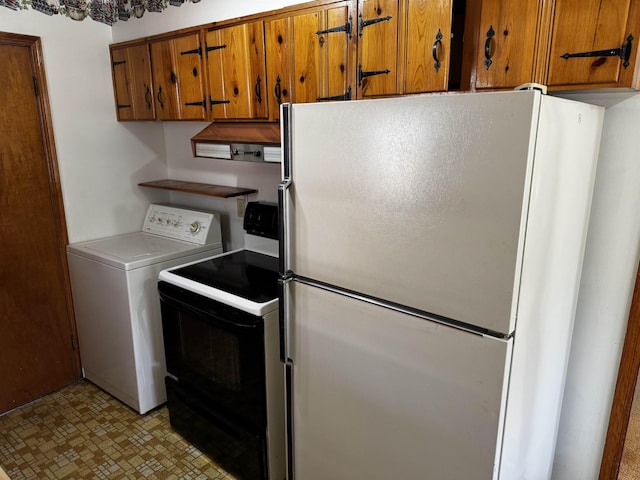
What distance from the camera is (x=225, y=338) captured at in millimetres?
2021

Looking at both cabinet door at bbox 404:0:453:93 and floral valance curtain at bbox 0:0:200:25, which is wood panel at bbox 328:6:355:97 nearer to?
cabinet door at bbox 404:0:453:93

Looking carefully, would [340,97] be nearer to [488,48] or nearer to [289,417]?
[488,48]

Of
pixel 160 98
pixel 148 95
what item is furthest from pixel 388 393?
pixel 148 95

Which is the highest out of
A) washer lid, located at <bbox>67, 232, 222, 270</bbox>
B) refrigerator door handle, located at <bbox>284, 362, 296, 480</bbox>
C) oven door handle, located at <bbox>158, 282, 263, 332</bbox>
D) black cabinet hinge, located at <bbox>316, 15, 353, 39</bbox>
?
black cabinet hinge, located at <bbox>316, 15, 353, 39</bbox>

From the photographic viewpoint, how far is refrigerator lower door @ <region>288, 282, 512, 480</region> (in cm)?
123

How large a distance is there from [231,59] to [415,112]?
1252 millimetres

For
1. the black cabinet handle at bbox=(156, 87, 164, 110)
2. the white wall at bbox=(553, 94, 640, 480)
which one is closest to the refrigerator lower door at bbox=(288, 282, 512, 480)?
the white wall at bbox=(553, 94, 640, 480)

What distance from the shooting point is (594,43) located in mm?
1237

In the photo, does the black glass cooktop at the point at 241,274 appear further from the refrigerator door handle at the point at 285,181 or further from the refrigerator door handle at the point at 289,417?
the refrigerator door handle at the point at 285,181

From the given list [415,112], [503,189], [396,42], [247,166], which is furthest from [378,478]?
[247,166]

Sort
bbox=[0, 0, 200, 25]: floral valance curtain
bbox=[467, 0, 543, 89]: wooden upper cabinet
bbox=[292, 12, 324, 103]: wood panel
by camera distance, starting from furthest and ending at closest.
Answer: bbox=[0, 0, 200, 25]: floral valance curtain, bbox=[292, 12, 324, 103]: wood panel, bbox=[467, 0, 543, 89]: wooden upper cabinet

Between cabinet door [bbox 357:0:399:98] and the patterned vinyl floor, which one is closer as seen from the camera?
cabinet door [bbox 357:0:399:98]

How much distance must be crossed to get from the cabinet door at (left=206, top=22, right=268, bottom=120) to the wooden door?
1106mm

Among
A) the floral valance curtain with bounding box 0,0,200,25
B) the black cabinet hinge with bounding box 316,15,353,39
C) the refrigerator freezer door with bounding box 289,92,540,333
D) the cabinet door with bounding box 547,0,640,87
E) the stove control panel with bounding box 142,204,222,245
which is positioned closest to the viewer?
the refrigerator freezer door with bounding box 289,92,540,333
